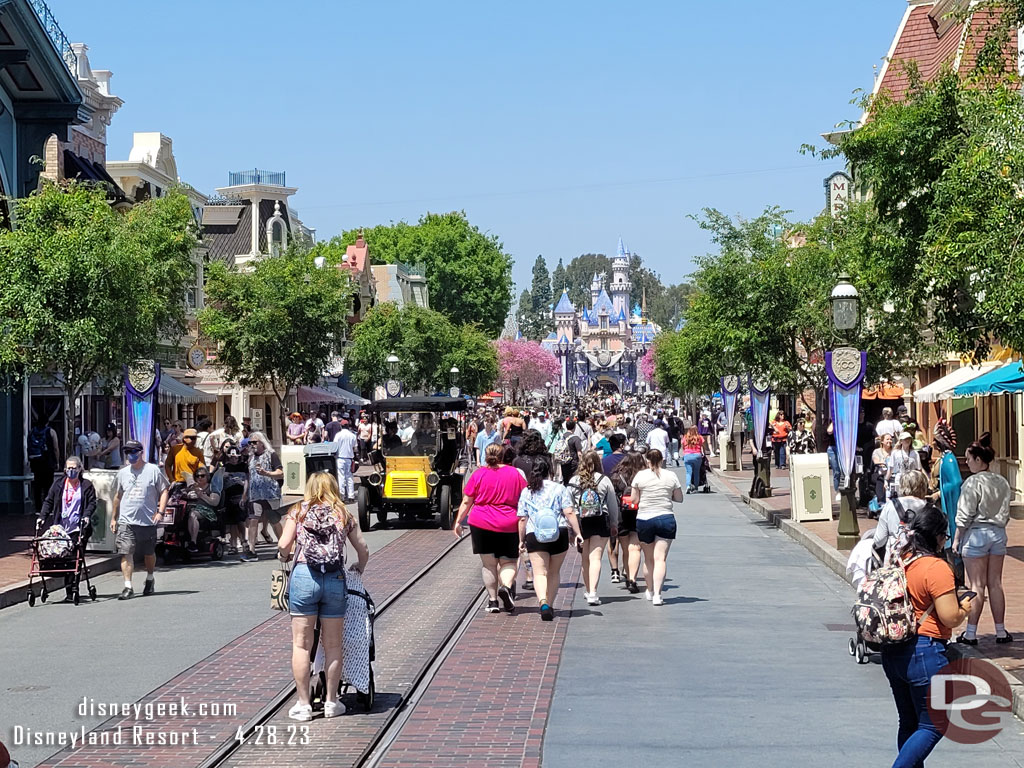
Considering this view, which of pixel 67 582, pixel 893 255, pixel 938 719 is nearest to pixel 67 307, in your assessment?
pixel 67 582

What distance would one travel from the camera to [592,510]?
47.4 ft

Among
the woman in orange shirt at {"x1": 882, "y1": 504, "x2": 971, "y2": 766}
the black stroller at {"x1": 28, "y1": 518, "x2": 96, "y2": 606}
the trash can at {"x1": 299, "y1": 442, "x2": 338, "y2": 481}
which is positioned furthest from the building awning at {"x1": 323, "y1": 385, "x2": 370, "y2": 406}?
the woman in orange shirt at {"x1": 882, "y1": 504, "x2": 971, "y2": 766}

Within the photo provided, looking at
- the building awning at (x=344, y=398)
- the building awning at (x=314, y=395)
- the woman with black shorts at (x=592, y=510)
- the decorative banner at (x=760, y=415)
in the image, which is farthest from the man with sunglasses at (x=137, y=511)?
the building awning at (x=344, y=398)

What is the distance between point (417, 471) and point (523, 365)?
11086cm

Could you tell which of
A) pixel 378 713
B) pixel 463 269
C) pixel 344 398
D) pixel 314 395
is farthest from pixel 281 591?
pixel 463 269

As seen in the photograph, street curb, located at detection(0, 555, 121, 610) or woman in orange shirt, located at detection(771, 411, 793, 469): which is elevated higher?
woman in orange shirt, located at detection(771, 411, 793, 469)

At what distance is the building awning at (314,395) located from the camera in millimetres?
56719

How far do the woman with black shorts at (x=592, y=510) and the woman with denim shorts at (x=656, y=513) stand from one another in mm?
292

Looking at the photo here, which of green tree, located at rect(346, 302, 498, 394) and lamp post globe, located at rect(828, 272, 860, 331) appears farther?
green tree, located at rect(346, 302, 498, 394)

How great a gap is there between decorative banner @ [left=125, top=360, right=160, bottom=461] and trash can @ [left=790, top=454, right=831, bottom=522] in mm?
10411

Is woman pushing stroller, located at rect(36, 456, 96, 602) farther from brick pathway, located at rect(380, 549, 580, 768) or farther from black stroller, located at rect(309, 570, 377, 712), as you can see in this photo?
black stroller, located at rect(309, 570, 377, 712)

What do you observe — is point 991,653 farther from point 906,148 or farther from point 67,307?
point 67,307

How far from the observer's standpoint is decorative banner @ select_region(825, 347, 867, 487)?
72.1 ft

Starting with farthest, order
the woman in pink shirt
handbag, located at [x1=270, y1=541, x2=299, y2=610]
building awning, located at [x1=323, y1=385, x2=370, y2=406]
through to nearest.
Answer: building awning, located at [x1=323, y1=385, x2=370, y2=406] < the woman in pink shirt < handbag, located at [x1=270, y1=541, x2=299, y2=610]
